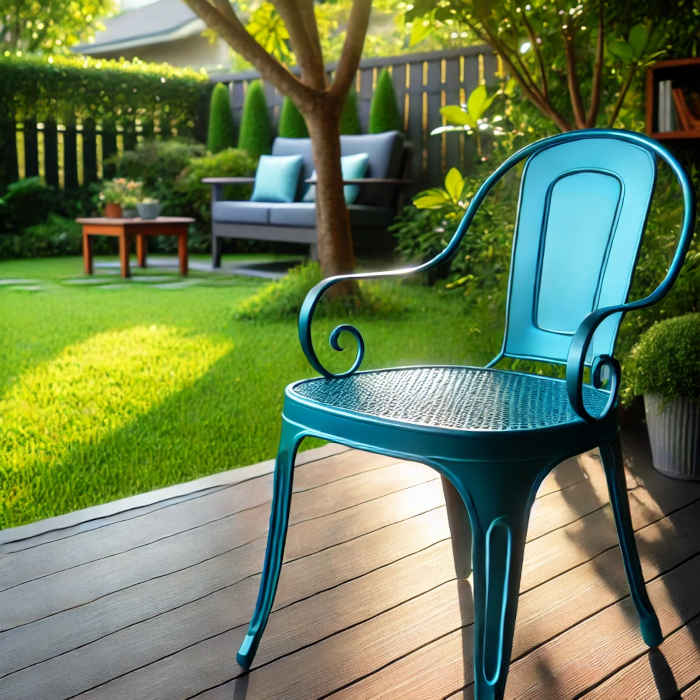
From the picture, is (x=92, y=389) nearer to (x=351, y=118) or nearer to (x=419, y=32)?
(x=419, y=32)

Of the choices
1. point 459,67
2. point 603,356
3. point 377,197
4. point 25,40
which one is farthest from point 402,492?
point 25,40

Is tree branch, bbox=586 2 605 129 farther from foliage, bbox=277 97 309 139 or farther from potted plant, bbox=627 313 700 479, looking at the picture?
foliage, bbox=277 97 309 139

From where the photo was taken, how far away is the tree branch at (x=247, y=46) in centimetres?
363

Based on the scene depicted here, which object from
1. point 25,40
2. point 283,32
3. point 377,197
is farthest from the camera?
point 25,40

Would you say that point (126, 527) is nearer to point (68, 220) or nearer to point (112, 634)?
point (112, 634)

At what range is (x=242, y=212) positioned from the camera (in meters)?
Answer: 6.76

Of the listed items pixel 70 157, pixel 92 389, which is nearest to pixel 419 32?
pixel 92 389

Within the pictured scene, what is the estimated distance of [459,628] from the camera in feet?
4.71

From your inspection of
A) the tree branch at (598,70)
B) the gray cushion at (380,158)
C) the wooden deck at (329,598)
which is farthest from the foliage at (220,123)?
the wooden deck at (329,598)

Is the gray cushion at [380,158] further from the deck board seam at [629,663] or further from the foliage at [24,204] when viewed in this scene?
the deck board seam at [629,663]

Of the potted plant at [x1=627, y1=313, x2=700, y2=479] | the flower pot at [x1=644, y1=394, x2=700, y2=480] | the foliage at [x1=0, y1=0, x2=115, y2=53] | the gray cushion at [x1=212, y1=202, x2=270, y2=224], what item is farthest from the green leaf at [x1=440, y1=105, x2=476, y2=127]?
the foliage at [x1=0, y1=0, x2=115, y2=53]

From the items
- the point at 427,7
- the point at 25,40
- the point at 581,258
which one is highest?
the point at 25,40

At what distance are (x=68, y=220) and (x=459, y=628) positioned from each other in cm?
757

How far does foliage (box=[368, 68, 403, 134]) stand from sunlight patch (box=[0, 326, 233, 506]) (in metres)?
3.77
